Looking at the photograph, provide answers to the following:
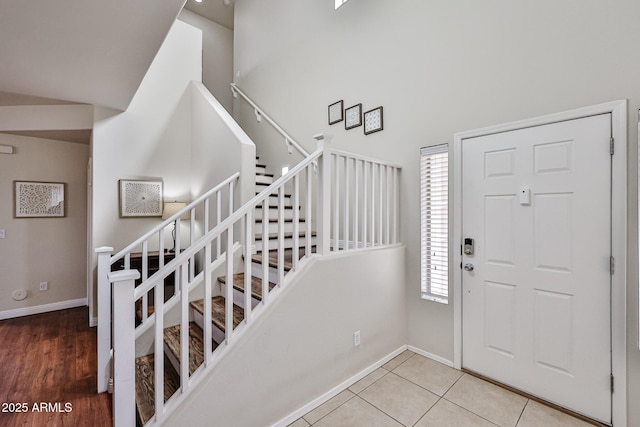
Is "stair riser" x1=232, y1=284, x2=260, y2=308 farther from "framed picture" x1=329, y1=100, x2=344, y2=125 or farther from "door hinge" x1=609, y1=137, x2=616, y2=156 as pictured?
"door hinge" x1=609, y1=137, x2=616, y2=156

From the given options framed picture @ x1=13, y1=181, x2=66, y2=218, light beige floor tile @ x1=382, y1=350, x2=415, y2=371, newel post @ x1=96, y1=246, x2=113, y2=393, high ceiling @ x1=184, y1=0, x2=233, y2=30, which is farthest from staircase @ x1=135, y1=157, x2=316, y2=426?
high ceiling @ x1=184, y1=0, x2=233, y2=30

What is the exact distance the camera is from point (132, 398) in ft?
4.70

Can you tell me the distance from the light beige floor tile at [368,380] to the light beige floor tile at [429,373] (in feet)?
0.39

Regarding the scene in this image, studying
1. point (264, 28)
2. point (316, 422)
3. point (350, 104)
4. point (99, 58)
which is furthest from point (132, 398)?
point (264, 28)

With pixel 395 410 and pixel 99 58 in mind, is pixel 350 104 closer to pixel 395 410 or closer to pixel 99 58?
pixel 99 58

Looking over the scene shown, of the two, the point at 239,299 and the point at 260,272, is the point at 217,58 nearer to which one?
the point at 260,272

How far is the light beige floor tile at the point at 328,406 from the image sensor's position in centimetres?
197

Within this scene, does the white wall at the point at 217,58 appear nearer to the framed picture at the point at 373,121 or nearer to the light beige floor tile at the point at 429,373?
the framed picture at the point at 373,121

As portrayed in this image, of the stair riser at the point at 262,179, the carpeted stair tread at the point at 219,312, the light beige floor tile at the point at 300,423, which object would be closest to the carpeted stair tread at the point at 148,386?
the carpeted stair tread at the point at 219,312

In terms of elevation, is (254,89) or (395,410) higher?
(254,89)

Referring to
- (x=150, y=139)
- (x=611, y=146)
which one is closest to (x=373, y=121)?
(x=611, y=146)

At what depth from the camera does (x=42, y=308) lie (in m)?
4.06

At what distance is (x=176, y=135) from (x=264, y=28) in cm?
234

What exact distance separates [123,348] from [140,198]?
2914 mm
